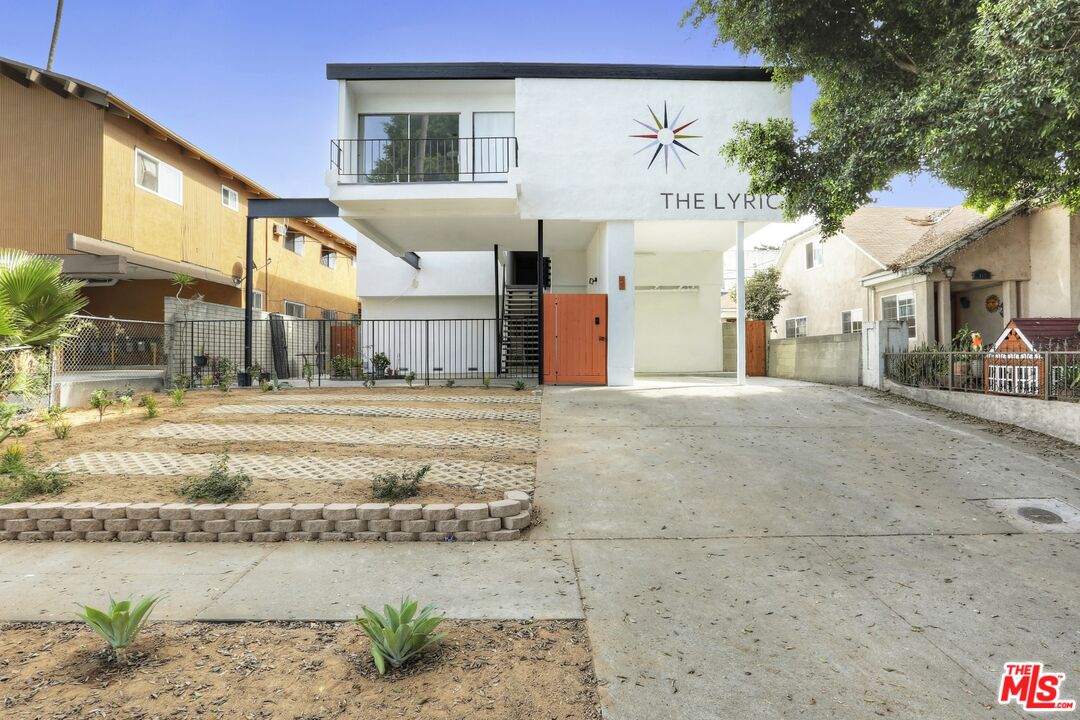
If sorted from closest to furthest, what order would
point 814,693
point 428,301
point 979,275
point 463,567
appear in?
1. point 814,693
2. point 463,567
3. point 979,275
4. point 428,301

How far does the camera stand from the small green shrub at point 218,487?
532 cm

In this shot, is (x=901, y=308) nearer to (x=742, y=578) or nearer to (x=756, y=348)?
(x=756, y=348)

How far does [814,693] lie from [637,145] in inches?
501

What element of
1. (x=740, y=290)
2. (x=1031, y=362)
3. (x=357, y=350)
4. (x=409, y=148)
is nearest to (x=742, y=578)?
(x=1031, y=362)

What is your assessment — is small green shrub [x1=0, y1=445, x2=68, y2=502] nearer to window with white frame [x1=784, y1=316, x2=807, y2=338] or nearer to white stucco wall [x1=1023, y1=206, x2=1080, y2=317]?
white stucco wall [x1=1023, y1=206, x2=1080, y2=317]

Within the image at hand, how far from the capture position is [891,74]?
10234 millimetres

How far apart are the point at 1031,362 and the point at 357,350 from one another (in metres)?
16.5

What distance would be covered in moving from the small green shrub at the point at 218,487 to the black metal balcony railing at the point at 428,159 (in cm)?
958

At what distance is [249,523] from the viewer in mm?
4902

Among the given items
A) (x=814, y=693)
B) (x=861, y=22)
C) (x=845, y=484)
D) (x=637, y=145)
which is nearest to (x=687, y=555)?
(x=814, y=693)

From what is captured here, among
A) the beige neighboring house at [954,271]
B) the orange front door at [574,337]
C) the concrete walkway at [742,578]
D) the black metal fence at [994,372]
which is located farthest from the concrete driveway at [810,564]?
the beige neighboring house at [954,271]

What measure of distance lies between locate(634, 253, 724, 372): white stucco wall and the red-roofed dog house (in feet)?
27.1

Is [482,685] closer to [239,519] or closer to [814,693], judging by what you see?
[814,693]

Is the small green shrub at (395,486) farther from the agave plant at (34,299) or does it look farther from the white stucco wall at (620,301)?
the white stucco wall at (620,301)
